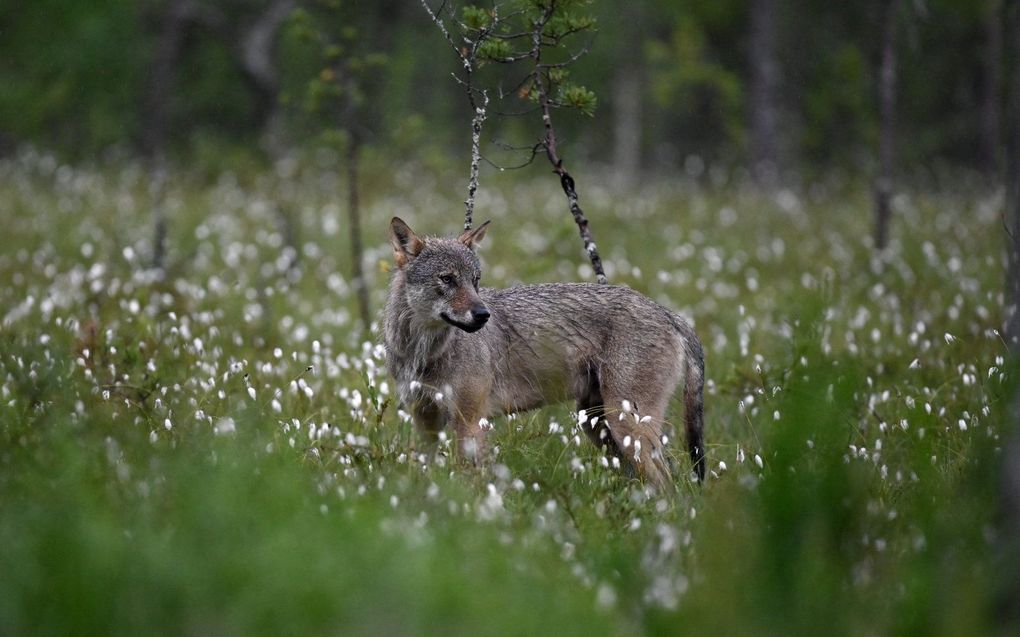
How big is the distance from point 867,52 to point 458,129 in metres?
14.0

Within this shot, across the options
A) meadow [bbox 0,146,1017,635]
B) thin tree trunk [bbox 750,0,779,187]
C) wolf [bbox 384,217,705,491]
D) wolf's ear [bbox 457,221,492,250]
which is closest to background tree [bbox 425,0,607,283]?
wolf's ear [bbox 457,221,492,250]

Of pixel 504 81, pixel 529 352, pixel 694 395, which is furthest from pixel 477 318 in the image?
pixel 504 81

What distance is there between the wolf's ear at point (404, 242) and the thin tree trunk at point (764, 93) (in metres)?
16.1

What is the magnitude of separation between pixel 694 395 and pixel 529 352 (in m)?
1.27

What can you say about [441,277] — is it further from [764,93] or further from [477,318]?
[764,93]

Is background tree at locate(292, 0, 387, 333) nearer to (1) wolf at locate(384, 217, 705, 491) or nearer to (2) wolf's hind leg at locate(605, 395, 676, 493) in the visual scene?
(1) wolf at locate(384, 217, 705, 491)

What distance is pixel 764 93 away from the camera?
73.3ft

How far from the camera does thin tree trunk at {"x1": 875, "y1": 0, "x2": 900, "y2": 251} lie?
43.3ft

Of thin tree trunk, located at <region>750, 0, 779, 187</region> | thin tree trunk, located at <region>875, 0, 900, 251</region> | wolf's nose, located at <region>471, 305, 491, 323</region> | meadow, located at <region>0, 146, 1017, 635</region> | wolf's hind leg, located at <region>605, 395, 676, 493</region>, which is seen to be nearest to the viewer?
meadow, located at <region>0, 146, 1017, 635</region>

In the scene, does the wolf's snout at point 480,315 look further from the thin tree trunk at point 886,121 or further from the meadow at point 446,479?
the thin tree trunk at point 886,121

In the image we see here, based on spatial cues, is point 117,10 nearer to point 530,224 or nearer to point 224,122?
point 224,122

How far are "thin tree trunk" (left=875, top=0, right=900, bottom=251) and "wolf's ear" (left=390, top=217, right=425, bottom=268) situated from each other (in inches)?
332

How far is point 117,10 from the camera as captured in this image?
23.5 metres

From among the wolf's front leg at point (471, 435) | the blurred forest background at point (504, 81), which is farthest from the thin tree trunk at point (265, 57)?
the wolf's front leg at point (471, 435)
